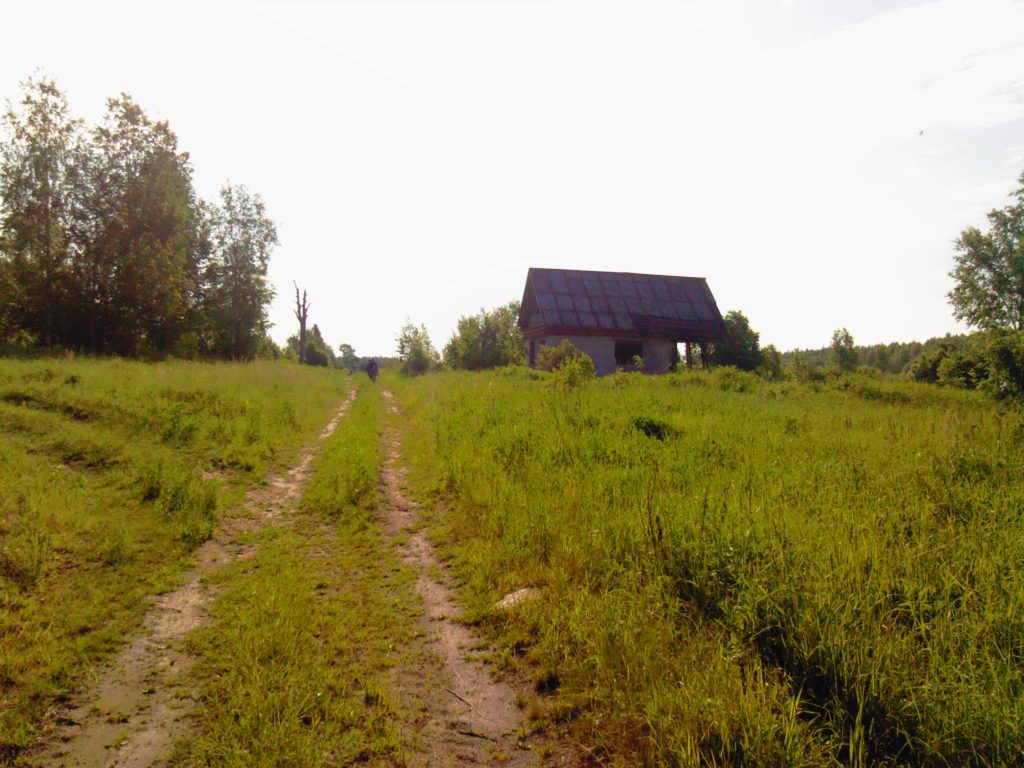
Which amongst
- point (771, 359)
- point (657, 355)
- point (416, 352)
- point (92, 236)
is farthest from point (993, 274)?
point (92, 236)

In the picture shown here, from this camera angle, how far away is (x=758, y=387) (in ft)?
66.7

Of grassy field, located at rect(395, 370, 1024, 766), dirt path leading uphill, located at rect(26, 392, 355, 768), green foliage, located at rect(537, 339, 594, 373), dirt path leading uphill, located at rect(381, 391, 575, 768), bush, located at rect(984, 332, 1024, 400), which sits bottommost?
dirt path leading uphill, located at rect(381, 391, 575, 768)

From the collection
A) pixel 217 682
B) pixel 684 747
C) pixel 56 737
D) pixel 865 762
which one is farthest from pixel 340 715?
pixel 865 762

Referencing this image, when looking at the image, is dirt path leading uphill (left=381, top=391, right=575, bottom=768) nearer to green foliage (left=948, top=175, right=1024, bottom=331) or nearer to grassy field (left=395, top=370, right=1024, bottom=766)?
grassy field (left=395, top=370, right=1024, bottom=766)

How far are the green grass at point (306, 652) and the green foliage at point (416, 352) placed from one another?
3537cm

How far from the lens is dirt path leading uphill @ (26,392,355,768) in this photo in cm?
302

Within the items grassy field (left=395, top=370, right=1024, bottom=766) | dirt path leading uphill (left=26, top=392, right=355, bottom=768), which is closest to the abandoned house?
grassy field (left=395, top=370, right=1024, bottom=766)

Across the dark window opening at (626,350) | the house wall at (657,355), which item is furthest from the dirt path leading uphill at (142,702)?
the dark window opening at (626,350)

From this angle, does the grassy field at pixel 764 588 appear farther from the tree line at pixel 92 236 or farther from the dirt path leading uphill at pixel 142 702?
the tree line at pixel 92 236

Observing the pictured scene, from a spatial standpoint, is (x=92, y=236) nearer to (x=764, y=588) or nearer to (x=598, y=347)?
(x=598, y=347)

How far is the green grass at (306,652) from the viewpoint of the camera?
3010mm

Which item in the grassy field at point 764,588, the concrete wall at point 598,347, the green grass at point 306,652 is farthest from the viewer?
the concrete wall at point 598,347

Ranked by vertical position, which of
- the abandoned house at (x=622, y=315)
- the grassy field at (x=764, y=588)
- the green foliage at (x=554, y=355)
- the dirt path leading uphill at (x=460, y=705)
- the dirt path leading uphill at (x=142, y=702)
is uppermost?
the abandoned house at (x=622, y=315)

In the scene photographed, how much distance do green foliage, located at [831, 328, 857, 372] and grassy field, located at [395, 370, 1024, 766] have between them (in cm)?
6243
